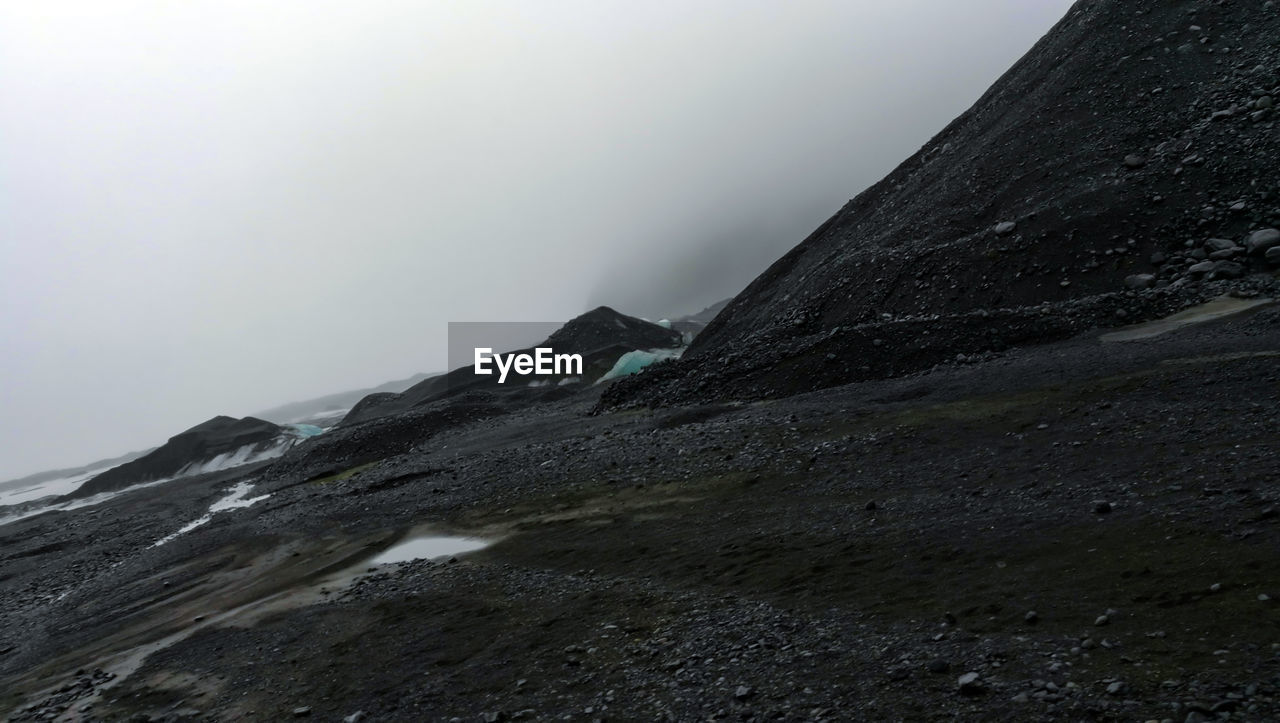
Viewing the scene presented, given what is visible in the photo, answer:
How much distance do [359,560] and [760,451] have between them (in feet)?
30.4

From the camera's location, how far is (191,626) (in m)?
16.4

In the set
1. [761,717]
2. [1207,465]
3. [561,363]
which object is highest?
[561,363]

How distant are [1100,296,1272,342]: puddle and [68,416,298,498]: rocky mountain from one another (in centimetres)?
5803

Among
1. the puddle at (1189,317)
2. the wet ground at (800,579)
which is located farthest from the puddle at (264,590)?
the puddle at (1189,317)

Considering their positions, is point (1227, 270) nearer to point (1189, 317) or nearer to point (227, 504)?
point (1189, 317)

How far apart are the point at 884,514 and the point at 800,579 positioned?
2.56 m

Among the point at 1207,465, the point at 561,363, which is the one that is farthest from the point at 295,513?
the point at 561,363

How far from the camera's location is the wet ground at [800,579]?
775 cm

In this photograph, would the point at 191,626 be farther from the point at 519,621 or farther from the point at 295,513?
the point at 295,513

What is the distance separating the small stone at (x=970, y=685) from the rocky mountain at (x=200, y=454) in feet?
207

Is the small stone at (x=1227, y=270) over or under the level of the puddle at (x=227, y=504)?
over

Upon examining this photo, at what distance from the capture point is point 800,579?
11047mm

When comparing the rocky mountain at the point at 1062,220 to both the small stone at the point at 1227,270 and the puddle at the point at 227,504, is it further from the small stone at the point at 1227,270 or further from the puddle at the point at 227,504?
the puddle at the point at 227,504

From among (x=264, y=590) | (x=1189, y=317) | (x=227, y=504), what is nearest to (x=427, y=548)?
(x=264, y=590)
